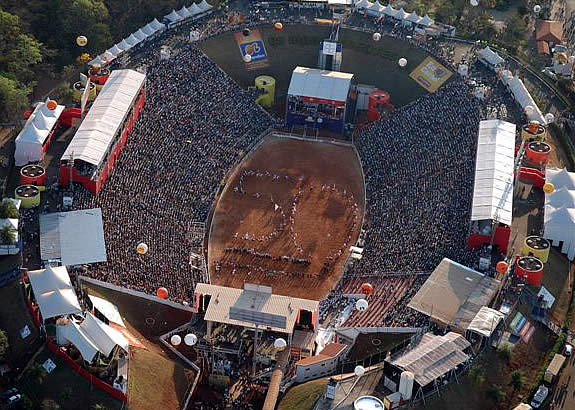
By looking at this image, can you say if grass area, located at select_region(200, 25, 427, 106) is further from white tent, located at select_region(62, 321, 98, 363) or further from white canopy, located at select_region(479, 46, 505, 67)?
white tent, located at select_region(62, 321, 98, 363)

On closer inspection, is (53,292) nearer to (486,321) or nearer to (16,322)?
(16,322)

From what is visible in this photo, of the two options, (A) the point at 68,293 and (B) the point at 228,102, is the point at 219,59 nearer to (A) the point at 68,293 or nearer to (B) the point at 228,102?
(B) the point at 228,102

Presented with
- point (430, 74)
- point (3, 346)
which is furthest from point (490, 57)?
point (3, 346)

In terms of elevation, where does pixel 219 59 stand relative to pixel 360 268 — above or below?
above

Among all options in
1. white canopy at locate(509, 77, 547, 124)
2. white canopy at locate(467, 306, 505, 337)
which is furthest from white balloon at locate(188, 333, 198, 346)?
white canopy at locate(509, 77, 547, 124)

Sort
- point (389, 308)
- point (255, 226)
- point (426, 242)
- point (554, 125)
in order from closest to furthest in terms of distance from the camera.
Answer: point (389, 308), point (426, 242), point (255, 226), point (554, 125)

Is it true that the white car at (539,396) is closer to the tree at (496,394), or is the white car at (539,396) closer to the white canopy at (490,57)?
the tree at (496,394)


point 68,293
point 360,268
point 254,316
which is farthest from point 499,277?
point 68,293

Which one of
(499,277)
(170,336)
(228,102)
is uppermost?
(228,102)
